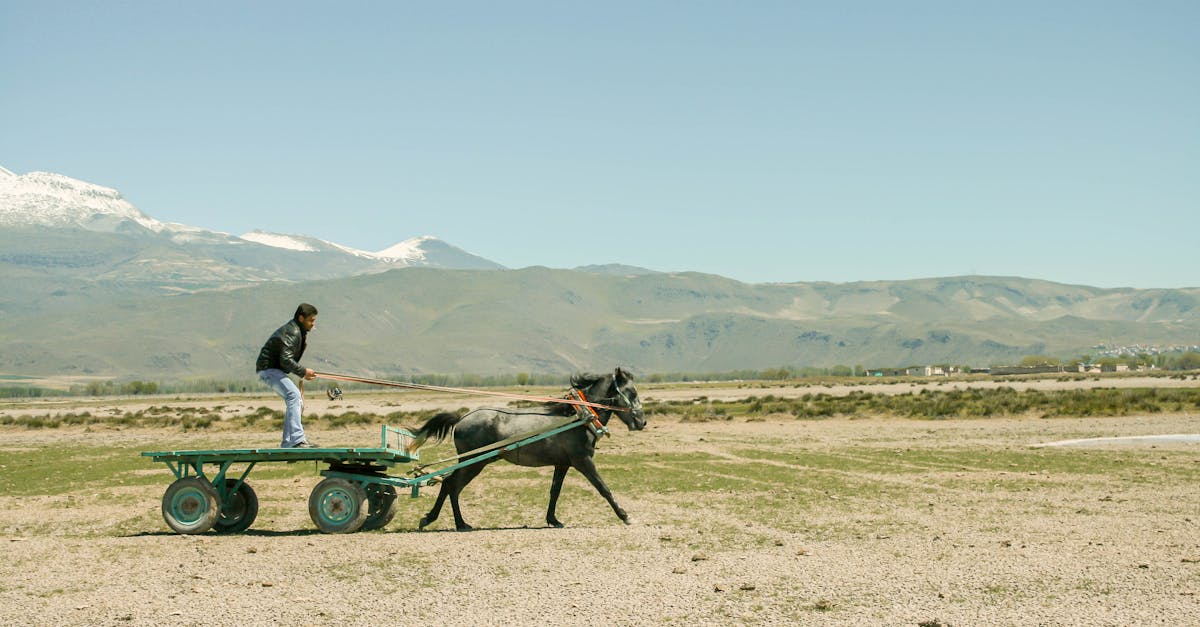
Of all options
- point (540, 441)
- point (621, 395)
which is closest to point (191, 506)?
point (540, 441)

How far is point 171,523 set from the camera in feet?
47.4

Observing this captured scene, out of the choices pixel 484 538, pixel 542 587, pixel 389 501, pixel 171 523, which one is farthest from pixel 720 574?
pixel 171 523

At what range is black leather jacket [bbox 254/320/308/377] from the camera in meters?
14.2

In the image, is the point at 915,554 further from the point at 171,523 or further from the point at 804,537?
the point at 171,523

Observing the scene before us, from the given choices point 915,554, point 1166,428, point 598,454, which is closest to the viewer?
point 915,554

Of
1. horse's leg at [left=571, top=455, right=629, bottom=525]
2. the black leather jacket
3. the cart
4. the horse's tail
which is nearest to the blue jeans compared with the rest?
the black leather jacket

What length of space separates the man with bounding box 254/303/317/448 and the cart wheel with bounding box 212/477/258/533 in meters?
1.30

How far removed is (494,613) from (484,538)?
4474mm

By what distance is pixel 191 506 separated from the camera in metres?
14.6

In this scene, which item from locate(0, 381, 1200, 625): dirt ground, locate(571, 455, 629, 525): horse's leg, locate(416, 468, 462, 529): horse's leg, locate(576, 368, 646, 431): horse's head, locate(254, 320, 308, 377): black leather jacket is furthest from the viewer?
locate(576, 368, 646, 431): horse's head

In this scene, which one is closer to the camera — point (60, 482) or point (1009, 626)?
A: point (1009, 626)

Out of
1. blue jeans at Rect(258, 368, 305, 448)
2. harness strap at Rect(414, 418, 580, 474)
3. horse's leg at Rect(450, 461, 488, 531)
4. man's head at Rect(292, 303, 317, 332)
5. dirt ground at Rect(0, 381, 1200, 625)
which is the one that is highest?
man's head at Rect(292, 303, 317, 332)

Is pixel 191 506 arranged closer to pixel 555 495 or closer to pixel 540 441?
pixel 540 441

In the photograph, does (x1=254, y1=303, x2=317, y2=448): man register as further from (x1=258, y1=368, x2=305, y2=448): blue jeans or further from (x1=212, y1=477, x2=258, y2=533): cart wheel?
(x1=212, y1=477, x2=258, y2=533): cart wheel
